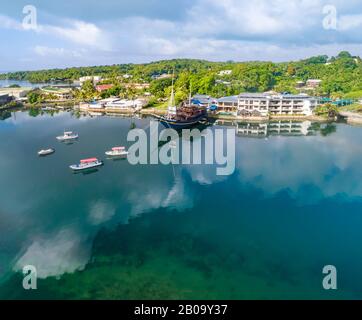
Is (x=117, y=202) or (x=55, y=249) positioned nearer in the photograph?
(x=55, y=249)

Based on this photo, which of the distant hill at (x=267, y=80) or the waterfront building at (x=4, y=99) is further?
the distant hill at (x=267, y=80)

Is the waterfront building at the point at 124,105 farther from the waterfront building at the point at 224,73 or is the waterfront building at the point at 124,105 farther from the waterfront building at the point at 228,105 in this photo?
the waterfront building at the point at 224,73

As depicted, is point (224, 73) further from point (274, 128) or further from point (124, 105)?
point (274, 128)

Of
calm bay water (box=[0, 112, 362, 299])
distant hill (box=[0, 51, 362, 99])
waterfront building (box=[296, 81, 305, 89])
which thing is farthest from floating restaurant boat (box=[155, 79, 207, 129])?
waterfront building (box=[296, 81, 305, 89])

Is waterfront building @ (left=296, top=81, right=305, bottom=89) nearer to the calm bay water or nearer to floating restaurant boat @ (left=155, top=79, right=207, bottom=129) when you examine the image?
floating restaurant boat @ (left=155, top=79, right=207, bottom=129)

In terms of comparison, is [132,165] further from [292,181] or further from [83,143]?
[292,181]

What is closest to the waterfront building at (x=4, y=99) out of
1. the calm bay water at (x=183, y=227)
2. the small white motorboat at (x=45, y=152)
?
the calm bay water at (x=183, y=227)
